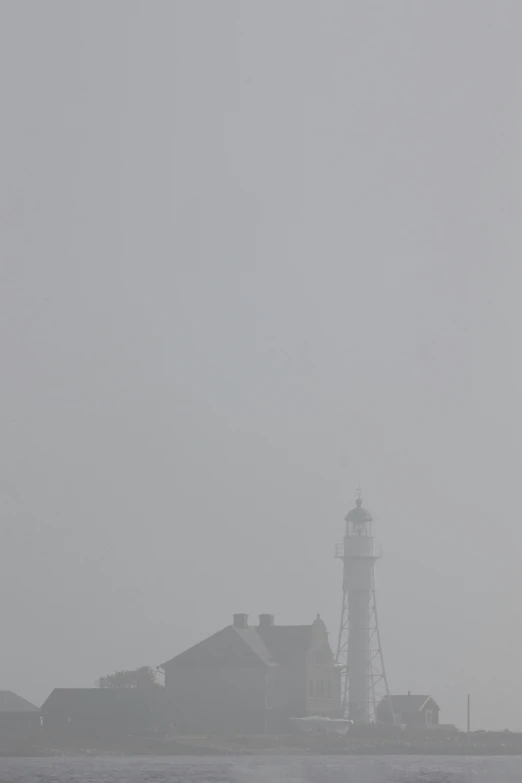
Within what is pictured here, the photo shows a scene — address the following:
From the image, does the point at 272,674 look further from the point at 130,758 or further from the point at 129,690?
the point at 130,758

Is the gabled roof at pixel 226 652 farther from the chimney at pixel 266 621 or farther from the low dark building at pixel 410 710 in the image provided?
the low dark building at pixel 410 710

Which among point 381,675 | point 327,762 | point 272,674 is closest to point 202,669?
point 272,674

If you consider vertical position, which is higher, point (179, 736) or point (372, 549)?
point (372, 549)

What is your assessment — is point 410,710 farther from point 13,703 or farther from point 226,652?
point 13,703

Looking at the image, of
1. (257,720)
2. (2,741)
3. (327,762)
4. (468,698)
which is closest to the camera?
(327,762)

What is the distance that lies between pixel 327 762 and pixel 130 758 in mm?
10631

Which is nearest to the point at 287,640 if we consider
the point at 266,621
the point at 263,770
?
the point at 266,621

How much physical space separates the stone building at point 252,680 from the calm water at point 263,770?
12.0 metres

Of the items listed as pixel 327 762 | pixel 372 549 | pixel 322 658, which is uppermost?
pixel 372 549

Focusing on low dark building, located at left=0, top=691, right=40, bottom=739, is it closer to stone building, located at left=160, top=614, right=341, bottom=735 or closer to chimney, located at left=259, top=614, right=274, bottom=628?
stone building, located at left=160, top=614, right=341, bottom=735

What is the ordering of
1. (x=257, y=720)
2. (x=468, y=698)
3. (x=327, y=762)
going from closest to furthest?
(x=327, y=762) → (x=257, y=720) → (x=468, y=698)

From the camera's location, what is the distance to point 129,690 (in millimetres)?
96125

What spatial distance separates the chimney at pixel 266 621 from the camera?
107 meters

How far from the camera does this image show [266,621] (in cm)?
10750
